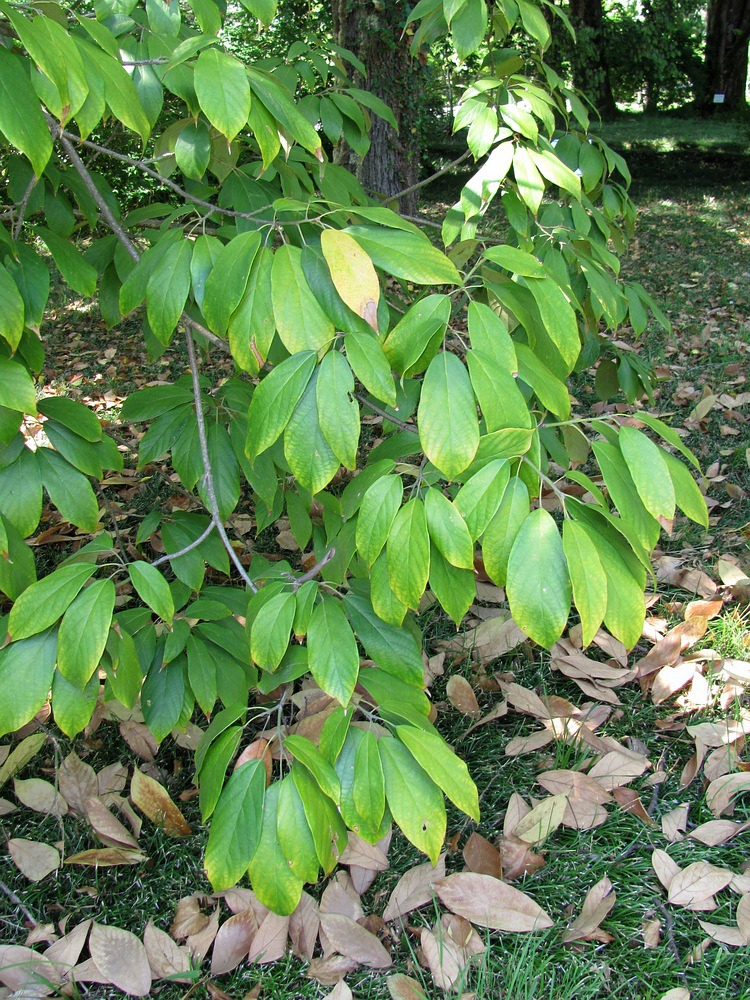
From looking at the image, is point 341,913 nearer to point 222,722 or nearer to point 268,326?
point 222,722

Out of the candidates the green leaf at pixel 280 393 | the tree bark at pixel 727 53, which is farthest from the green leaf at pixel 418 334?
the tree bark at pixel 727 53

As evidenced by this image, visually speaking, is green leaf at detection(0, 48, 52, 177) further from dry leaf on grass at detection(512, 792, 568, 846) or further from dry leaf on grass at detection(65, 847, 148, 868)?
dry leaf on grass at detection(512, 792, 568, 846)

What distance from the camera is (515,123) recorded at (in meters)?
1.36

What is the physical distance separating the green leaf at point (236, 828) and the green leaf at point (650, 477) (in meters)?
0.58

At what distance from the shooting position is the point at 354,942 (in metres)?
1.37

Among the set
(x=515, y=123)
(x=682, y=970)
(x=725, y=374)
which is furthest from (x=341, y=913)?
(x=725, y=374)

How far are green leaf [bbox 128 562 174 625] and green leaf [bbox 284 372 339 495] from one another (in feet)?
0.79

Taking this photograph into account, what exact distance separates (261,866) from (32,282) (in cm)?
96

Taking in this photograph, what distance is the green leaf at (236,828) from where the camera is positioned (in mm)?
923

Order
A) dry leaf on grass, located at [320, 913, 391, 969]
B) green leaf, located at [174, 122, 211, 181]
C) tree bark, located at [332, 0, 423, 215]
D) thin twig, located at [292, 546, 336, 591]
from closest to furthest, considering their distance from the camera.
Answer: thin twig, located at [292, 546, 336, 591], green leaf, located at [174, 122, 211, 181], dry leaf on grass, located at [320, 913, 391, 969], tree bark, located at [332, 0, 423, 215]

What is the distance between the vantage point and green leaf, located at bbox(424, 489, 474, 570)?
0.89 m

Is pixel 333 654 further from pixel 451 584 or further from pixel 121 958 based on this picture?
pixel 121 958

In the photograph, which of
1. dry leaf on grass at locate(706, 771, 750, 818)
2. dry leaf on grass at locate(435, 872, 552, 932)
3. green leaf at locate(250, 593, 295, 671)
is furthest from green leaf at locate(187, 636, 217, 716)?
dry leaf on grass at locate(706, 771, 750, 818)

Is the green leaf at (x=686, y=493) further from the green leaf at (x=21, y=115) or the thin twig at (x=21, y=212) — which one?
the thin twig at (x=21, y=212)
